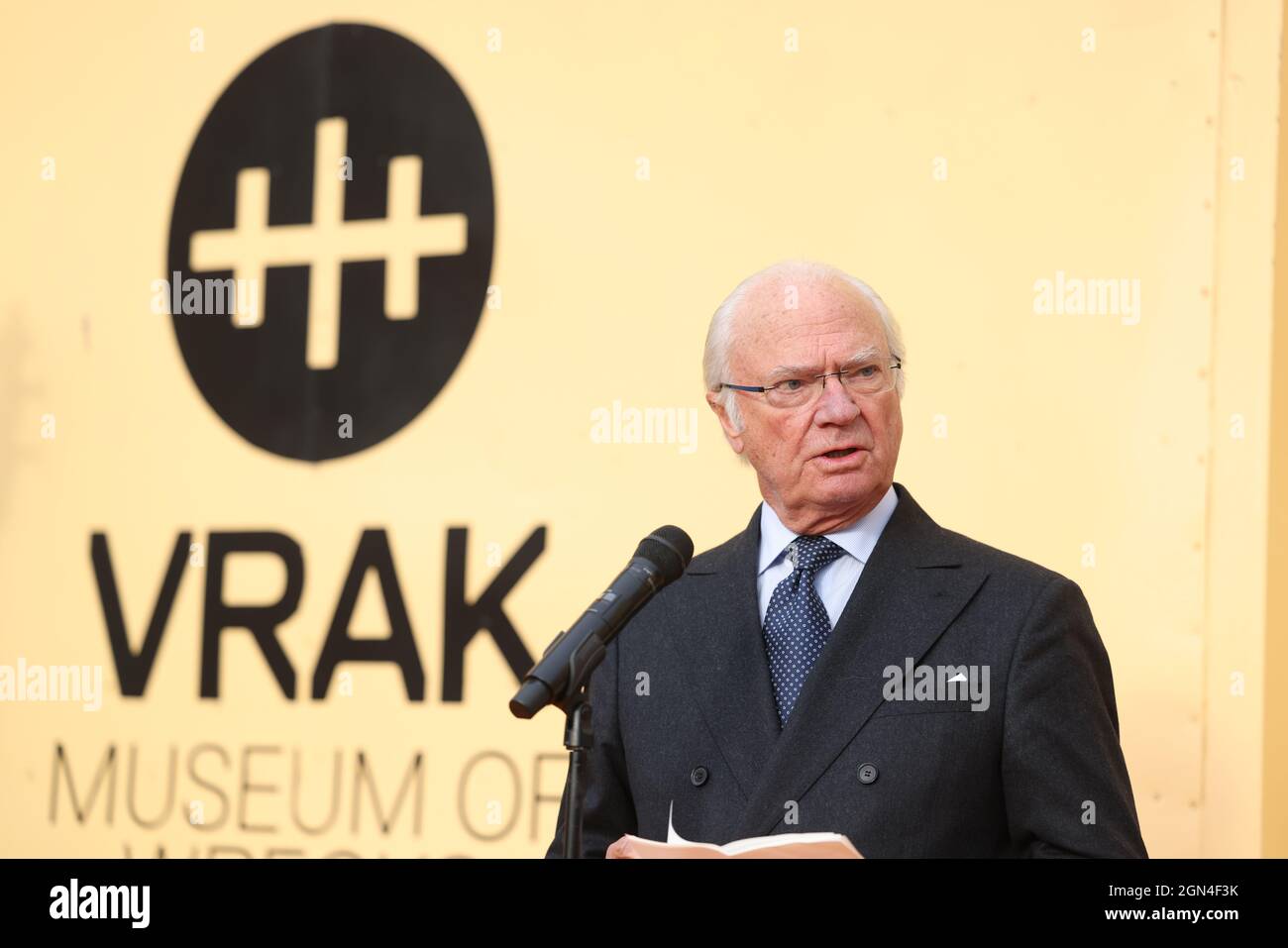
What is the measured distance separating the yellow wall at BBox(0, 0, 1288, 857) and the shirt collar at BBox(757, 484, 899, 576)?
0.85 metres

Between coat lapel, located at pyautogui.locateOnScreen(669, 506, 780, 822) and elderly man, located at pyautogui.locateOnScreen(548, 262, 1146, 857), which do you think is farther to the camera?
coat lapel, located at pyautogui.locateOnScreen(669, 506, 780, 822)

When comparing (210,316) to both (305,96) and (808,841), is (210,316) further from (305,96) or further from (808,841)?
(808,841)

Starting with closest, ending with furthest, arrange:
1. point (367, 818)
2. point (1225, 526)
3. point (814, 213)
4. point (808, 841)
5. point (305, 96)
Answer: point (808, 841) < point (1225, 526) < point (814, 213) < point (367, 818) < point (305, 96)

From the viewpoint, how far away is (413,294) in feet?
11.8

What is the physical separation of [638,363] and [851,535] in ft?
4.04

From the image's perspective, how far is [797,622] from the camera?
7.22ft

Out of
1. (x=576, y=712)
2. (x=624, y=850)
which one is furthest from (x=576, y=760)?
(x=624, y=850)

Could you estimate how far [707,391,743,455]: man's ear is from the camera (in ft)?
7.86

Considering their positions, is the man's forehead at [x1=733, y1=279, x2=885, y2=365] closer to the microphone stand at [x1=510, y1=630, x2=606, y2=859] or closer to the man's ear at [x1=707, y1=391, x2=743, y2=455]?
the man's ear at [x1=707, y1=391, x2=743, y2=455]

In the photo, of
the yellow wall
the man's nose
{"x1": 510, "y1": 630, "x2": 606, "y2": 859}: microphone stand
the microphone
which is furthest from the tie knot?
the yellow wall

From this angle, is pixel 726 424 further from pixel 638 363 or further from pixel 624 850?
pixel 638 363

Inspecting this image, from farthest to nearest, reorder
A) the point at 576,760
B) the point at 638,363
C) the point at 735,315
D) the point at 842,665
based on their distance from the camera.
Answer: the point at 638,363, the point at 735,315, the point at 842,665, the point at 576,760
